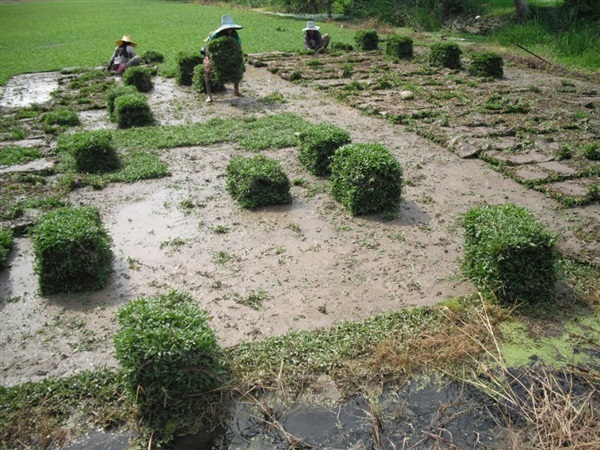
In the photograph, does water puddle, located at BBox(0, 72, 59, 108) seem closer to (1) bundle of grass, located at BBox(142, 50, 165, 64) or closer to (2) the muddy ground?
(1) bundle of grass, located at BBox(142, 50, 165, 64)

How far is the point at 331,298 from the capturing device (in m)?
4.70

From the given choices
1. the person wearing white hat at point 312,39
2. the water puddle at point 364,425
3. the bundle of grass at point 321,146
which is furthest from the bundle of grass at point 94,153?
the person wearing white hat at point 312,39

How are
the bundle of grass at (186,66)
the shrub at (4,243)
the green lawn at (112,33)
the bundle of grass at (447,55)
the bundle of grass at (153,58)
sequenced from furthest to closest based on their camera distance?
the green lawn at (112,33) → the bundle of grass at (153,58) → the bundle of grass at (447,55) → the bundle of grass at (186,66) → the shrub at (4,243)

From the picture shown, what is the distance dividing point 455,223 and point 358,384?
8.90 ft

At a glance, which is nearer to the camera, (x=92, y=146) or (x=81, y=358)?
(x=81, y=358)

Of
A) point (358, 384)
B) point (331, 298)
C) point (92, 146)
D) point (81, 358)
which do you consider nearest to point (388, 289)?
point (331, 298)

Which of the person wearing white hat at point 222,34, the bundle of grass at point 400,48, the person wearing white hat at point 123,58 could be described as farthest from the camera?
the bundle of grass at point 400,48

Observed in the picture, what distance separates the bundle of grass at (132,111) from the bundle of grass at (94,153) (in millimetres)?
1894

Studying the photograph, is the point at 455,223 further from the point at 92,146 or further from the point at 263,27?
the point at 263,27

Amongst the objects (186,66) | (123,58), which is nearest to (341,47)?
(186,66)

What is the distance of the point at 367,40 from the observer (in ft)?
56.6

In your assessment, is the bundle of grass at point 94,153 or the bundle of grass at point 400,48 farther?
the bundle of grass at point 400,48

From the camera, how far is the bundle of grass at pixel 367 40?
17.2 meters

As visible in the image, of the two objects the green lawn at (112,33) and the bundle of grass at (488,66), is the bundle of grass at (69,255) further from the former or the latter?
the green lawn at (112,33)
